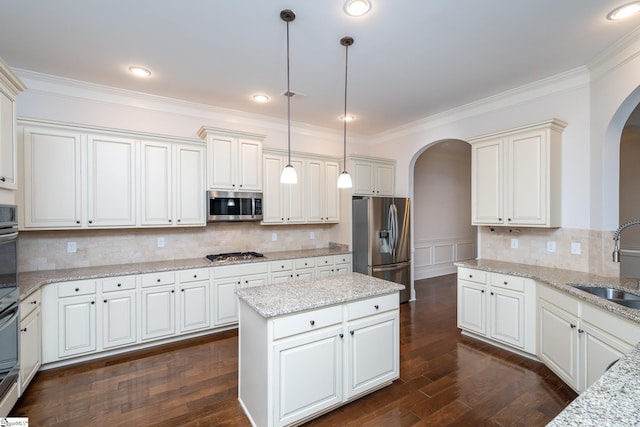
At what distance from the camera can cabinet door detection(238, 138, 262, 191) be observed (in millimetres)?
4016

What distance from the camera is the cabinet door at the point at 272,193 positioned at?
434cm

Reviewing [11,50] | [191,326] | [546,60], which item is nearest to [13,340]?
[191,326]

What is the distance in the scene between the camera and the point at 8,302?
2.03 meters

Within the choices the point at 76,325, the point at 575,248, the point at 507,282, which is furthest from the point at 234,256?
the point at 575,248

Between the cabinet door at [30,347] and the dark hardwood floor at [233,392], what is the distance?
0.14 metres

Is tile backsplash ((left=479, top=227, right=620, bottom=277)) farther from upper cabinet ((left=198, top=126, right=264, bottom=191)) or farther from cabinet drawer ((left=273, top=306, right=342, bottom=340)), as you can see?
upper cabinet ((left=198, top=126, right=264, bottom=191))

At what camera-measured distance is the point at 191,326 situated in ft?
11.5

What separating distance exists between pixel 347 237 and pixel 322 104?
2.10 metres

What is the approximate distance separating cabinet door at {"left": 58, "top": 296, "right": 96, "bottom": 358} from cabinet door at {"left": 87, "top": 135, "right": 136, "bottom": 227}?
2.65 feet

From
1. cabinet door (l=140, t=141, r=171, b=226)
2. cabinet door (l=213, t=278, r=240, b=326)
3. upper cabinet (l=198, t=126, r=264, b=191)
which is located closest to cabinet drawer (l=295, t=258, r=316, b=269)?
cabinet door (l=213, t=278, r=240, b=326)

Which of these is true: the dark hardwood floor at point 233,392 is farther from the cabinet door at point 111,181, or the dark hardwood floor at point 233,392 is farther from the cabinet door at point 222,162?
the cabinet door at point 222,162

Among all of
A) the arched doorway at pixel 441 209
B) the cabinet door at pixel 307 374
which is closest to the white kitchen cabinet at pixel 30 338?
the cabinet door at pixel 307 374

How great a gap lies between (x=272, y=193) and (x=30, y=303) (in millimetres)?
2773

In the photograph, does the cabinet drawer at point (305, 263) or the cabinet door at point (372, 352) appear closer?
the cabinet door at point (372, 352)
